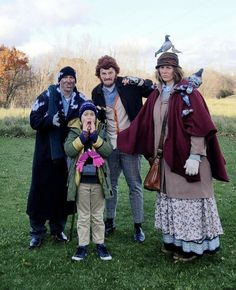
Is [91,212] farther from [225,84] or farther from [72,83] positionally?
[225,84]

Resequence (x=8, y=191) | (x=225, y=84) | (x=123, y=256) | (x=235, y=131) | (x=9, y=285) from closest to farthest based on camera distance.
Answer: (x=9, y=285)
(x=123, y=256)
(x=8, y=191)
(x=235, y=131)
(x=225, y=84)

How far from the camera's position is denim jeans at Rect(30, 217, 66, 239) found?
222 inches

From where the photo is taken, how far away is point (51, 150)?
17.7 feet

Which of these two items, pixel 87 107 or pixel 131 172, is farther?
pixel 131 172

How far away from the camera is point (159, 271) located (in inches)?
191

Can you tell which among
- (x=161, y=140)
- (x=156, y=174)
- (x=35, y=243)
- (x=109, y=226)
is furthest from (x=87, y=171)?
(x=109, y=226)

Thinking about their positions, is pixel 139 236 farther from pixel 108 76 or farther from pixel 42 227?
pixel 108 76

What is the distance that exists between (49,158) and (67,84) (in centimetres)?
87

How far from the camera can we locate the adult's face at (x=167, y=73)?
4992 mm

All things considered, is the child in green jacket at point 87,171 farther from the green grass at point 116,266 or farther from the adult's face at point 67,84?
the adult's face at point 67,84

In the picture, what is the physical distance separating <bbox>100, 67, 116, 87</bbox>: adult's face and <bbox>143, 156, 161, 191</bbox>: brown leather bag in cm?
114

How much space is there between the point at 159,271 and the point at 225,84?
46509 millimetres

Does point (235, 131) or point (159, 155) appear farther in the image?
point (235, 131)

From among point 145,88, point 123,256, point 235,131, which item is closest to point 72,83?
point 145,88
